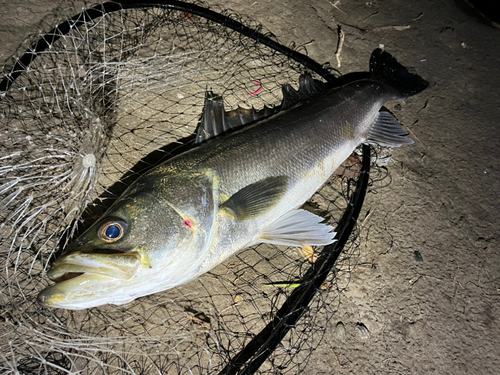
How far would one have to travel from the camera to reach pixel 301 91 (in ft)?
11.7

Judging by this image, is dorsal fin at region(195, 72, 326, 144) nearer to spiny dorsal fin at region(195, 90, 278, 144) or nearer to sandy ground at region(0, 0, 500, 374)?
spiny dorsal fin at region(195, 90, 278, 144)

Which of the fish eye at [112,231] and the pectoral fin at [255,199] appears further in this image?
the pectoral fin at [255,199]

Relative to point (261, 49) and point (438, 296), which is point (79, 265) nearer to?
point (261, 49)

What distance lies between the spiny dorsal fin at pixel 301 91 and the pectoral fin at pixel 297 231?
1.30 metres

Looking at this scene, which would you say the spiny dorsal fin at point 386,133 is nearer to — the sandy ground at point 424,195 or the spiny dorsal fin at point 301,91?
the sandy ground at point 424,195

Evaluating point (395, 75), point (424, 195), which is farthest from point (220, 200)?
point (395, 75)

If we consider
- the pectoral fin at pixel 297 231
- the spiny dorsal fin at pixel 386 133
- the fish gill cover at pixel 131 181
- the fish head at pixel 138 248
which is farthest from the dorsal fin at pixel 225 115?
the pectoral fin at pixel 297 231

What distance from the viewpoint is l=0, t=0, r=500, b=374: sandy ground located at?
327 centimetres

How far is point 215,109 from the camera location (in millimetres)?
3059

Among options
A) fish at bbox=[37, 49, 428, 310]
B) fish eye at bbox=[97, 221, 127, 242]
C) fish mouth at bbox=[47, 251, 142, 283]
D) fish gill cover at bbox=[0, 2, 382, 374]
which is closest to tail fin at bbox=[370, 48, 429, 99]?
fish at bbox=[37, 49, 428, 310]

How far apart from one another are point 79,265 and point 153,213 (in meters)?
0.57

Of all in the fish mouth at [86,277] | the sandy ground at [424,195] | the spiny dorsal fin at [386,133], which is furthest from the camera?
the spiny dorsal fin at [386,133]

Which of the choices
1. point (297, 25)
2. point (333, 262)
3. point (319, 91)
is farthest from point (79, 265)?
point (297, 25)

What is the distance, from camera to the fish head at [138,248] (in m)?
2.00
